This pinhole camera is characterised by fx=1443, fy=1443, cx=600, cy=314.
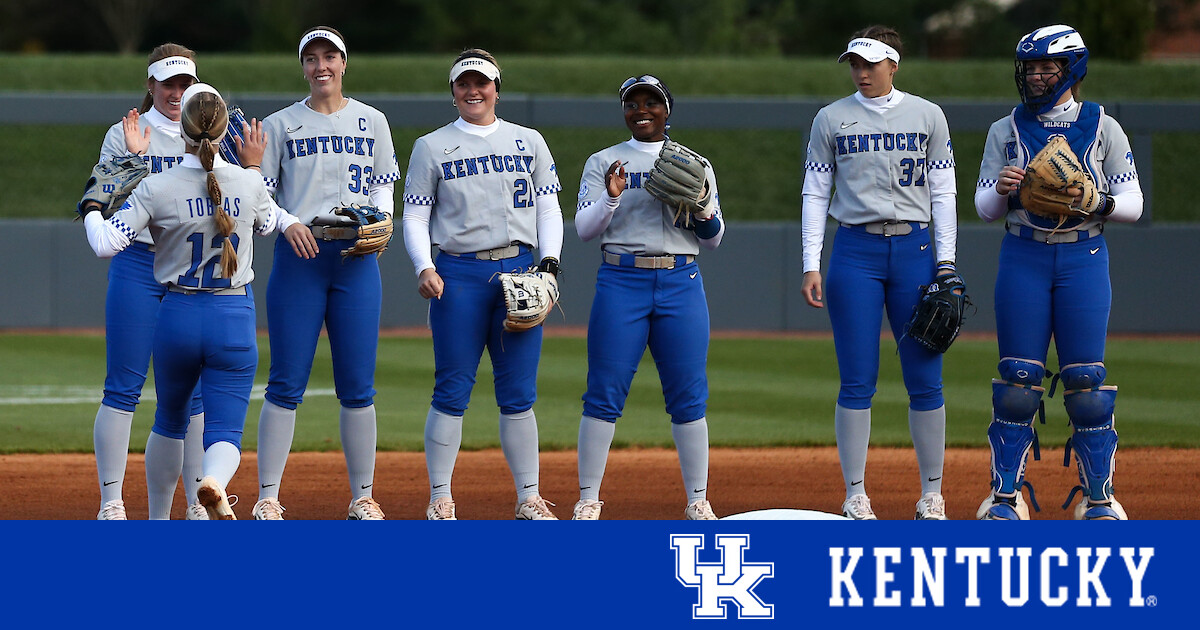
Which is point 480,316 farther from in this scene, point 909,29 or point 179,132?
point 909,29

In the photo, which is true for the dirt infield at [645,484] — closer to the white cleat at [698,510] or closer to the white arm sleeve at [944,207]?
the white cleat at [698,510]

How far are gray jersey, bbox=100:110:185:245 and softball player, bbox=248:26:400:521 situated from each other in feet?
1.22

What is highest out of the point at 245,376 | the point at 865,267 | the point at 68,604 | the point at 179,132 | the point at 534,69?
the point at 534,69

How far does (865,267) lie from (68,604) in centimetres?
371

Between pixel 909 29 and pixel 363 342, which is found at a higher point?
pixel 909 29

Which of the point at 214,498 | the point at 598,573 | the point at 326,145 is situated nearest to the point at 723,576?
the point at 598,573

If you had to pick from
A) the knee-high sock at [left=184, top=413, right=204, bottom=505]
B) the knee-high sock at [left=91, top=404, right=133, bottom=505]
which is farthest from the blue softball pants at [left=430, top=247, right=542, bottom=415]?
the knee-high sock at [left=91, top=404, right=133, bottom=505]

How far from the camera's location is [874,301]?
6.18 meters

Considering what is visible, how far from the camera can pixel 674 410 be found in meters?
6.11

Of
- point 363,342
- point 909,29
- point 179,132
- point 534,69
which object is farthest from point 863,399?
point 909,29

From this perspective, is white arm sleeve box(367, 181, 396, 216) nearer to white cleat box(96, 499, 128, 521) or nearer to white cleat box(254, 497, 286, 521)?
white cleat box(254, 497, 286, 521)

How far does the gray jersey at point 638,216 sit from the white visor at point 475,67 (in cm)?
→ 56

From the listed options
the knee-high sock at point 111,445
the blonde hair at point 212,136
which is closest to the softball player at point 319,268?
the knee-high sock at point 111,445

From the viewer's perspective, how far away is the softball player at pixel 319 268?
6027 millimetres
